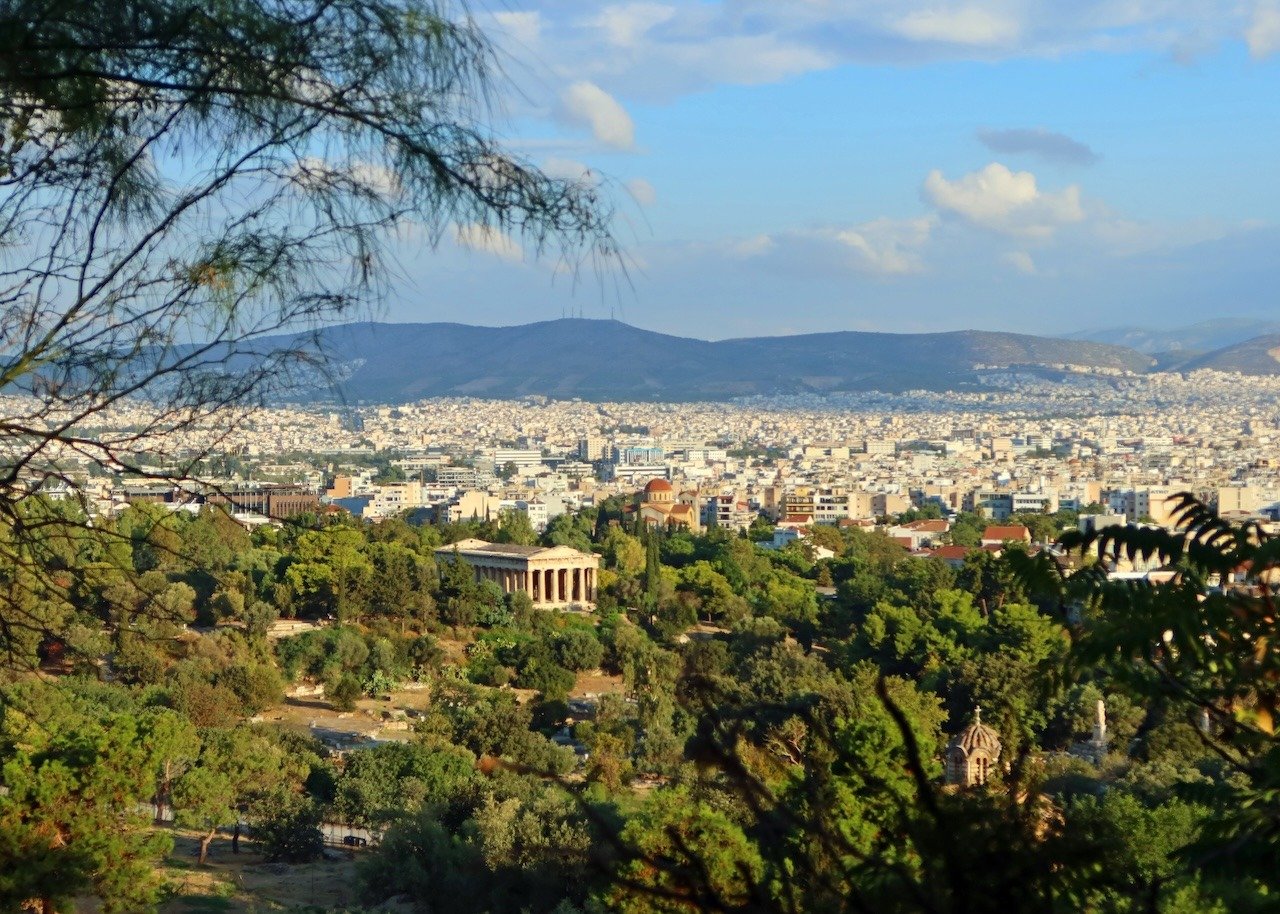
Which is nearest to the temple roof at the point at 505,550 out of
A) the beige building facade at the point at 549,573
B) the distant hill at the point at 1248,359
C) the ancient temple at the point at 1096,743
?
the beige building facade at the point at 549,573

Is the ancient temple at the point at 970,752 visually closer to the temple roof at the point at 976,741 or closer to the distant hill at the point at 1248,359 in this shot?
the temple roof at the point at 976,741

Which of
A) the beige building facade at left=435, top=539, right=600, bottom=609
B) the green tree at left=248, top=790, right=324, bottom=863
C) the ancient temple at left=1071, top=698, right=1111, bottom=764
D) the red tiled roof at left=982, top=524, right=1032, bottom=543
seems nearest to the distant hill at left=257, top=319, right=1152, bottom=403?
the red tiled roof at left=982, top=524, right=1032, bottom=543

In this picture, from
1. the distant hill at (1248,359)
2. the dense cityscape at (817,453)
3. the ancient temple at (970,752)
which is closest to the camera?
the ancient temple at (970,752)

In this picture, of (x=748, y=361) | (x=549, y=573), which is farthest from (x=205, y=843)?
(x=748, y=361)

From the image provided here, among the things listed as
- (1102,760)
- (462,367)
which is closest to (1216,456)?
(462,367)

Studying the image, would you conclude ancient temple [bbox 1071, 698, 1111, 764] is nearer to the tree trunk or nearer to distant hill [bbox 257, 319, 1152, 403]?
the tree trunk

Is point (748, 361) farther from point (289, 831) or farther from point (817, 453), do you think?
point (289, 831)
